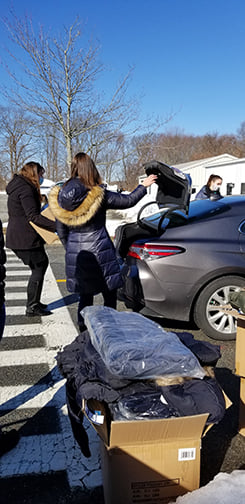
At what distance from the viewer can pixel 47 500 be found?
228 centimetres

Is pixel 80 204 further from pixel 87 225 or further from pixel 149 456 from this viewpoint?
pixel 149 456

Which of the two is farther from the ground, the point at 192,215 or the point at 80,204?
the point at 80,204

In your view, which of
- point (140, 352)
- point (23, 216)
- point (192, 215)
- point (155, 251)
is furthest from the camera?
point (23, 216)

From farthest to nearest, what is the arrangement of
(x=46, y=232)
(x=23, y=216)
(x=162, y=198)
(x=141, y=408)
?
(x=23, y=216)
(x=46, y=232)
(x=162, y=198)
(x=141, y=408)

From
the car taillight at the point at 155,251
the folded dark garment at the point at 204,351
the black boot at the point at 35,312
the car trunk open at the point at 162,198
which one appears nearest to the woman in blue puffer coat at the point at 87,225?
the car trunk open at the point at 162,198

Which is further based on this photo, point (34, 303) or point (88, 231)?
point (34, 303)

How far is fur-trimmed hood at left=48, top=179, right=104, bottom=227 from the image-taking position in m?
3.74

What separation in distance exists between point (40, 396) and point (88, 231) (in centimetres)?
152

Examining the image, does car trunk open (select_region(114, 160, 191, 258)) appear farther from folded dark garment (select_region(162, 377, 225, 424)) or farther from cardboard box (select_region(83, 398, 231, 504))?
cardboard box (select_region(83, 398, 231, 504))

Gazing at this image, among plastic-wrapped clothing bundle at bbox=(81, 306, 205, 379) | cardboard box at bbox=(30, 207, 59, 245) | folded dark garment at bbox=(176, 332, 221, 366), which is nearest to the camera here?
plastic-wrapped clothing bundle at bbox=(81, 306, 205, 379)

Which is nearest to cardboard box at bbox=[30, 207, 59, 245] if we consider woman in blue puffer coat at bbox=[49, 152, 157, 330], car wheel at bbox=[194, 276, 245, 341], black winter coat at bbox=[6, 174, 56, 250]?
black winter coat at bbox=[6, 174, 56, 250]

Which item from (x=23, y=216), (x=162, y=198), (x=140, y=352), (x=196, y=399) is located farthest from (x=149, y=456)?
(x=23, y=216)

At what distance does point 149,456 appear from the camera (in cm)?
196

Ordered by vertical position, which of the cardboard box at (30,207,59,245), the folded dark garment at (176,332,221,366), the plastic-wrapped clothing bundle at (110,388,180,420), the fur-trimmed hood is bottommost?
the plastic-wrapped clothing bundle at (110,388,180,420)
